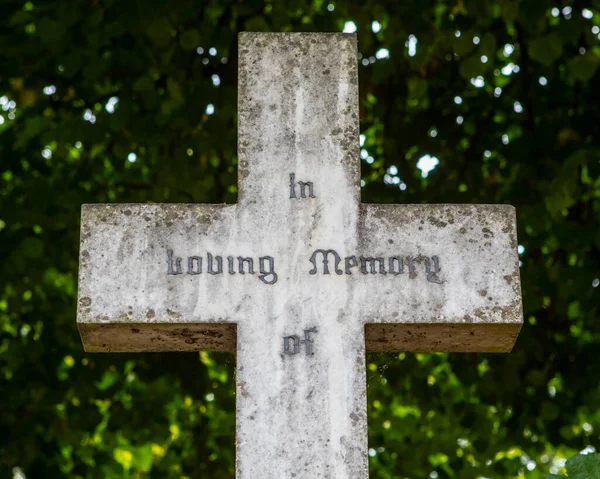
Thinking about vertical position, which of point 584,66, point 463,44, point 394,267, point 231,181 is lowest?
point 394,267

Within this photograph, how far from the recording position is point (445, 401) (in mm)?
6090

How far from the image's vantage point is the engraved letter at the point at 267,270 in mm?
3135

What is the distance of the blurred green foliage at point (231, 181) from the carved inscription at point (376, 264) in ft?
6.35

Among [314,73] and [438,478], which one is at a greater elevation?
[314,73]

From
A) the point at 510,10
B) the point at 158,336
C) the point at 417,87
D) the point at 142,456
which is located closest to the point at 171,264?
the point at 158,336

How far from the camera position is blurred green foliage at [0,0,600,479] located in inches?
206

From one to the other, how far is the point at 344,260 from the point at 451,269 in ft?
1.10

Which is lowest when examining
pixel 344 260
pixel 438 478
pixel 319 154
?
pixel 438 478

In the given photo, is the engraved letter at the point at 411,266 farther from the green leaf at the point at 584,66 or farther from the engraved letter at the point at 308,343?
the green leaf at the point at 584,66

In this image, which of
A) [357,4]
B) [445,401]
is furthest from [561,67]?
[445,401]

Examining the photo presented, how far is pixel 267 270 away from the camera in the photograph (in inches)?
124

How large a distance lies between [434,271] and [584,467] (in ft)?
2.45

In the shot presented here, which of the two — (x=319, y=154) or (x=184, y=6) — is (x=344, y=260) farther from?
(x=184, y=6)

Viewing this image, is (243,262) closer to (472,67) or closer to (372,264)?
(372,264)
